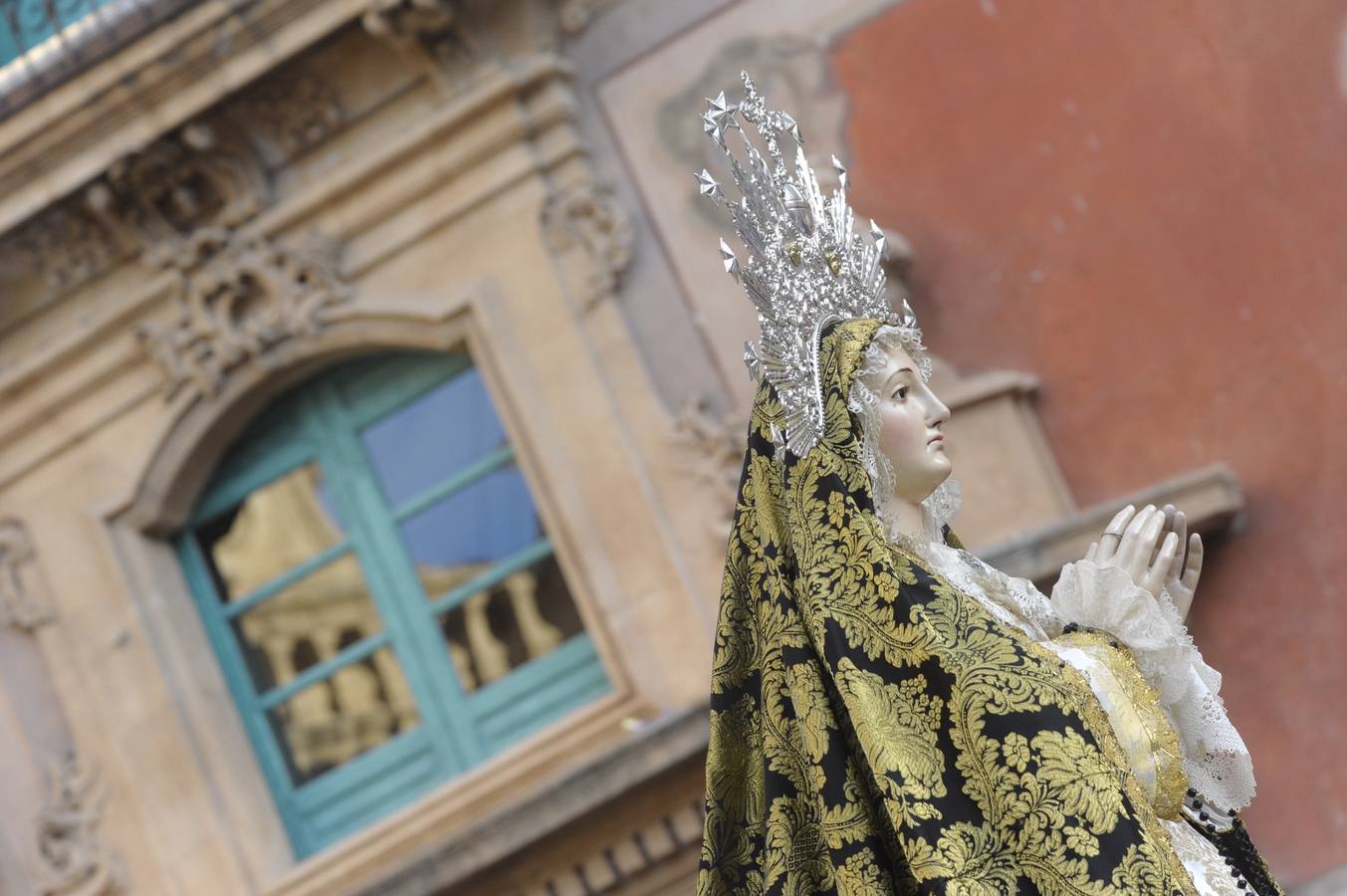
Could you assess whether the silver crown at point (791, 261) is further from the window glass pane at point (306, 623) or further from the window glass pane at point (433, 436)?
the window glass pane at point (306, 623)

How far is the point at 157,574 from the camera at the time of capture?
7.64 meters

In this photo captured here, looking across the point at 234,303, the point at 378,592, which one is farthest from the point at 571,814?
the point at 234,303

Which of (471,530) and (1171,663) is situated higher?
(471,530)

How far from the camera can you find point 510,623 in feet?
24.3

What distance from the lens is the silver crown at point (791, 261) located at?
3562 millimetres

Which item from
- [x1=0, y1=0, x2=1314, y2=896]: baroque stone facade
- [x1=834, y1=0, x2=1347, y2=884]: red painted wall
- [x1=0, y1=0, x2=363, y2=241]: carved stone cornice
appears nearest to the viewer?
[x1=834, y1=0, x2=1347, y2=884]: red painted wall

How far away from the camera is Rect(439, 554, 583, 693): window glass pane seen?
7352 mm

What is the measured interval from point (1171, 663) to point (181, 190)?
491 centimetres

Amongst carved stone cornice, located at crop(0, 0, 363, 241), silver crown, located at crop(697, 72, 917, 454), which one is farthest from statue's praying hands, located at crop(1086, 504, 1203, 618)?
carved stone cornice, located at crop(0, 0, 363, 241)

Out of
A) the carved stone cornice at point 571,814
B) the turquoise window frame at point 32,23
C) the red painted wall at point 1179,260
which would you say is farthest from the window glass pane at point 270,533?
A: the red painted wall at point 1179,260

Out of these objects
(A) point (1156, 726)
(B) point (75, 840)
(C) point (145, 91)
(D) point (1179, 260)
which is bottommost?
(A) point (1156, 726)

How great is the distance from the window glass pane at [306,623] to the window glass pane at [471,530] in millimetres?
258

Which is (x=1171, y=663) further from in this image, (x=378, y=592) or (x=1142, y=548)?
(x=378, y=592)

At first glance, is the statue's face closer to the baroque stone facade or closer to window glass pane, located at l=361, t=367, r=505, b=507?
the baroque stone facade
